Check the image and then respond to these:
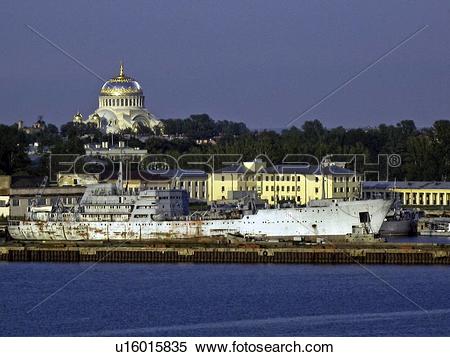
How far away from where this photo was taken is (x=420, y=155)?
97438 millimetres

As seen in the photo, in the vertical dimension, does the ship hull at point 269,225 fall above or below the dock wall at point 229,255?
above

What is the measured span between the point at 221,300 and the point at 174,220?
20.3 m

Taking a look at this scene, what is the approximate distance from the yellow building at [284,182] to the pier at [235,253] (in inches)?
1113

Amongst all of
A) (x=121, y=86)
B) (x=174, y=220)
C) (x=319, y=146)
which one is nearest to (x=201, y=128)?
(x=121, y=86)

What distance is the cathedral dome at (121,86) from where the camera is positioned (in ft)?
497

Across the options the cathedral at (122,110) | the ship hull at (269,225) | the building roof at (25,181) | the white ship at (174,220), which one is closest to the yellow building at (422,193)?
the building roof at (25,181)

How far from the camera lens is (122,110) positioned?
150000 millimetres

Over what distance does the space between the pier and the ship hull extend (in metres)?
5.66

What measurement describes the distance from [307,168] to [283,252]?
33.3 metres

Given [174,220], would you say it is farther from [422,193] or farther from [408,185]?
[408,185]

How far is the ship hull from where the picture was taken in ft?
215

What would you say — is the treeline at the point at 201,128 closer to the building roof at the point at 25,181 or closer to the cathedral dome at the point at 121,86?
the cathedral dome at the point at 121,86
